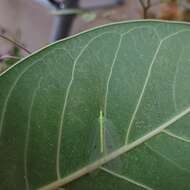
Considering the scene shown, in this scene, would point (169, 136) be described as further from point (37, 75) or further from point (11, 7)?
point (11, 7)

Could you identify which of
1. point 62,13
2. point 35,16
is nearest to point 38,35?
point 35,16

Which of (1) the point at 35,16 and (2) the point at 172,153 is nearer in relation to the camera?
(2) the point at 172,153

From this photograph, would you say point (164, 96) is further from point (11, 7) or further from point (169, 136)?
point (11, 7)

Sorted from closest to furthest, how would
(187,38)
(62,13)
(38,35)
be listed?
(187,38), (62,13), (38,35)

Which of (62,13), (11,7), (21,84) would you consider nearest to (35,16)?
(11,7)

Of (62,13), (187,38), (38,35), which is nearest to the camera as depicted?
(187,38)

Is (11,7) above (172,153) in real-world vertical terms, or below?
above
